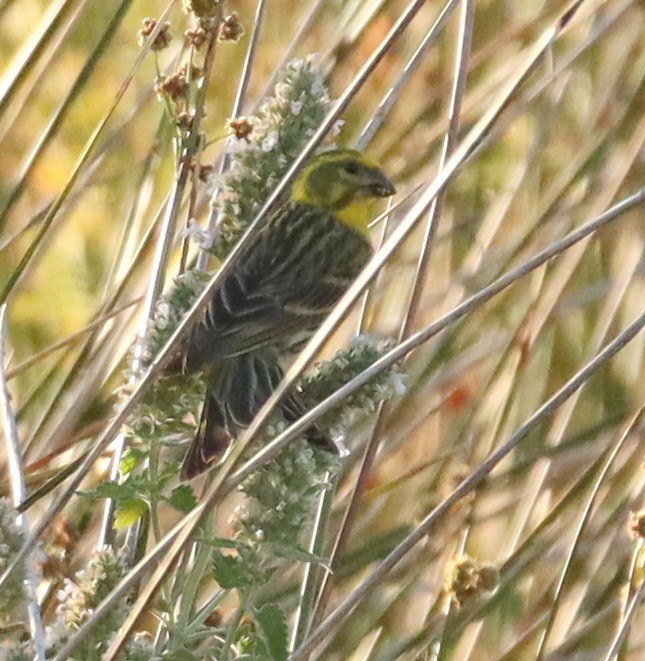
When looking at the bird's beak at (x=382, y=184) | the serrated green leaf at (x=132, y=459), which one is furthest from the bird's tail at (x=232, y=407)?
the bird's beak at (x=382, y=184)

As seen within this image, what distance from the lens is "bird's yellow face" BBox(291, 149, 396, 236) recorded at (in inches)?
71.9

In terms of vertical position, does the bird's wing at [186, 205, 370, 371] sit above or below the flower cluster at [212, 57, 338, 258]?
below

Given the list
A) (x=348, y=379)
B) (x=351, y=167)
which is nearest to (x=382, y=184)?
(x=351, y=167)

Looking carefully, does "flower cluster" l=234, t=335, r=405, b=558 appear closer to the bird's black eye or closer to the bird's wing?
the bird's wing

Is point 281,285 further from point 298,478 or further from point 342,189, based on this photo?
point 298,478

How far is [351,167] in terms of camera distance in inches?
72.1

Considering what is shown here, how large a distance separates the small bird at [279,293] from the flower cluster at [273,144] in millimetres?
63

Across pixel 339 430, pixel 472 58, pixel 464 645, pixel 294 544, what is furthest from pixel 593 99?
pixel 294 544

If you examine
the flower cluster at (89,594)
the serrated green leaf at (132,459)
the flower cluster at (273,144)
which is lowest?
the flower cluster at (89,594)

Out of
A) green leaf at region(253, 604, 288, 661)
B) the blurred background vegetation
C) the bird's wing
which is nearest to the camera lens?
green leaf at region(253, 604, 288, 661)

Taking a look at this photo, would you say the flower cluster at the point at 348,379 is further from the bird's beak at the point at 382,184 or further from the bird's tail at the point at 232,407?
the bird's beak at the point at 382,184

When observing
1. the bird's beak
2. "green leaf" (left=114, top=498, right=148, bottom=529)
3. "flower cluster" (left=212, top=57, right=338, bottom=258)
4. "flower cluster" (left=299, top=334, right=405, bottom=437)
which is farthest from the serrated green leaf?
the bird's beak

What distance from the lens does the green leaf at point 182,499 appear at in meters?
1.09

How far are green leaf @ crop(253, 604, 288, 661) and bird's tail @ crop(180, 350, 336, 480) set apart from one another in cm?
16
